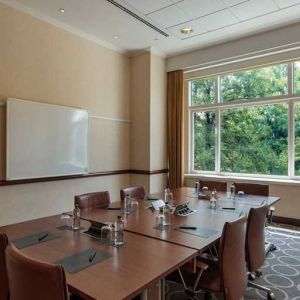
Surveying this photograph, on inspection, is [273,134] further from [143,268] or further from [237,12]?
[143,268]

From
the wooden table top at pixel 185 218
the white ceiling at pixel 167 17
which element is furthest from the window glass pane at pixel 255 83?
the wooden table top at pixel 185 218

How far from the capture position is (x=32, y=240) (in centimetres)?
181

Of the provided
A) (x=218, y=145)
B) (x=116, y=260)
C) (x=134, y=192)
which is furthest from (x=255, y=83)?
(x=116, y=260)

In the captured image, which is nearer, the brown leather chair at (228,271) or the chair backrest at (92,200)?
the brown leather chair at (228,271)

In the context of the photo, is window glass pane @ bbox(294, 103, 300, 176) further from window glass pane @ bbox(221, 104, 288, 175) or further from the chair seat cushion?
the chair seat cushion

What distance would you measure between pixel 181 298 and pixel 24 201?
2.62 metres

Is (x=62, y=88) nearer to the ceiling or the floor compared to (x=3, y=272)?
nearer to the ceiling

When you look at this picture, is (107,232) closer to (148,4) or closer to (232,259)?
(232,259)

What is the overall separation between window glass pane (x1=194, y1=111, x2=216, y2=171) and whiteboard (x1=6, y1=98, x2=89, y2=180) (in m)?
2.43

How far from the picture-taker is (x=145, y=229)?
6.77 feet

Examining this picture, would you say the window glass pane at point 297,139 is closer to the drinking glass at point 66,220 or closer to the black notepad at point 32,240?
the drinking glass at point 66,220

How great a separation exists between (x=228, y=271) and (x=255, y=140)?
12.9ft

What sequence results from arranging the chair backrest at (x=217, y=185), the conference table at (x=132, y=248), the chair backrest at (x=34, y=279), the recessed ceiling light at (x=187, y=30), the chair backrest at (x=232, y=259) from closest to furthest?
the chair backrest at (x=34, y=279) → the conference table at (x=132, y=248) → the chair backrest at (x=232, y=259) → the chair backrest at (x=217, y=185) → the recessed ceiling light at (x=187, y=30)

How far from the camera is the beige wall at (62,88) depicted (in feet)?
12.4
